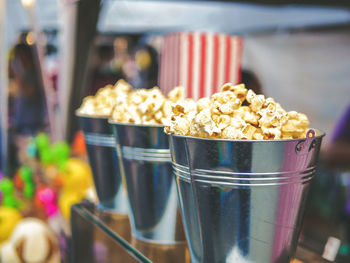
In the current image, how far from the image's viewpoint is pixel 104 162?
2.88ft

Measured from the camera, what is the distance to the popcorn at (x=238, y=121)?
0.50 m

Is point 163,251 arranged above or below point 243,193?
below

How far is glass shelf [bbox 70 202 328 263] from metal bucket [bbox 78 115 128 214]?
0.15 ft

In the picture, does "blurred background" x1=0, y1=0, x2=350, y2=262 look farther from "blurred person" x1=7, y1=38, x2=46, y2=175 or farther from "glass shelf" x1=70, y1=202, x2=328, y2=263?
"glass shelf" x1=70, y1=202, x2=328, y2=263

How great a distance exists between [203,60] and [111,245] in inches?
26.2

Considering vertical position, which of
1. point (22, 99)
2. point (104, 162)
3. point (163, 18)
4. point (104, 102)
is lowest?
point (22, 99)

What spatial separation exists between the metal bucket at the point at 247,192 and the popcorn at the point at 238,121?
2cm

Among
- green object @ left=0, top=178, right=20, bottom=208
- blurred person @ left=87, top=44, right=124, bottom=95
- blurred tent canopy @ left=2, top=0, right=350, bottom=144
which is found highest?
blurred tent canopy @ left=2, top=0, right=350, bottom=144

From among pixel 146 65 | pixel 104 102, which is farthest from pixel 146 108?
pixel 146 65

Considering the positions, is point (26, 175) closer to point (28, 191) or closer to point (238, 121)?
point (28, 191)

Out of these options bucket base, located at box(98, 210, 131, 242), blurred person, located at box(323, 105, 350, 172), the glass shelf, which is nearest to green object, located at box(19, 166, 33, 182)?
the glass shelf

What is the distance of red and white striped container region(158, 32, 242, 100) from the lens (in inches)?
46.1

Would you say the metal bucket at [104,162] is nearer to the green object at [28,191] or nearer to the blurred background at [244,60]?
the green object at [28,191]

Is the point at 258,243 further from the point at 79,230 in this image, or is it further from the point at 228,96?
the point at 79,230
